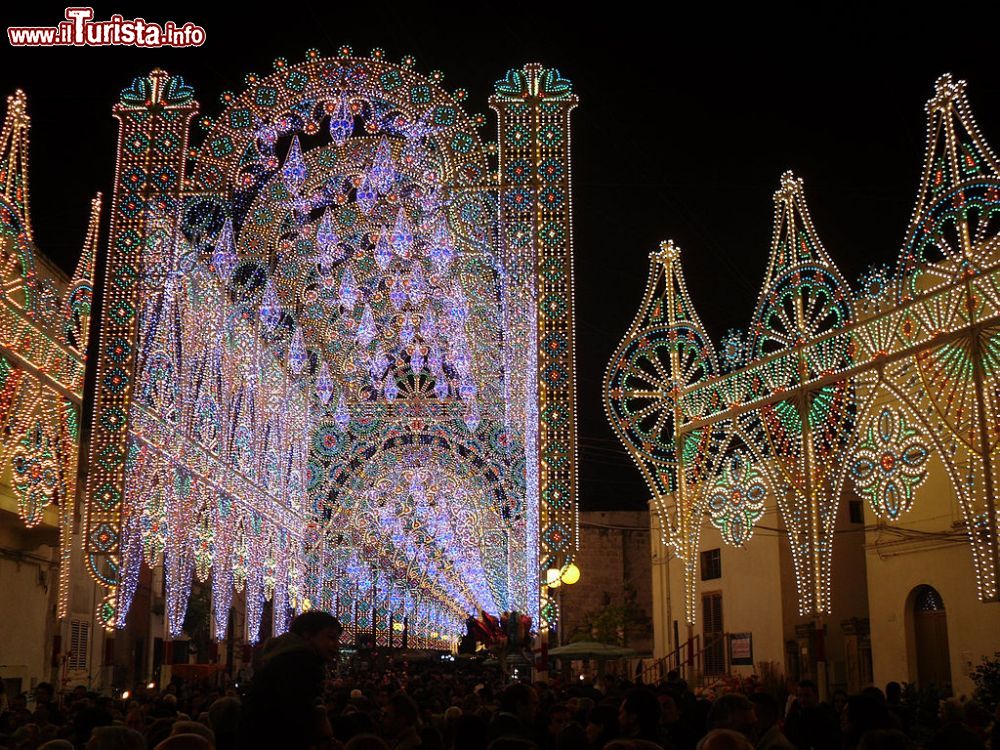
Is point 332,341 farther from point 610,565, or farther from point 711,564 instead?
point 610,565

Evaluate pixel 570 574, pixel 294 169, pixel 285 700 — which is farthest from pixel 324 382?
pixel 285 700

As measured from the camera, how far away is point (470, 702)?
10.3 meters

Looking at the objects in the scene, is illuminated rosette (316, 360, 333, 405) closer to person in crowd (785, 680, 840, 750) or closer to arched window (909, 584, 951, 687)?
arched window (909, 584, 951, 687)

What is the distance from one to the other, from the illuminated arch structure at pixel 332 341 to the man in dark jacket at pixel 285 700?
388 inches

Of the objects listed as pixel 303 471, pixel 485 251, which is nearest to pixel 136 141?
pixel 485 251

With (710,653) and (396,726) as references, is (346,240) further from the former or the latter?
(396,726)

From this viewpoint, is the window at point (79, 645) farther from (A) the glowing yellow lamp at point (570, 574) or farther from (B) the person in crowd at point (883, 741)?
(B) the person in crowd at point (883, 741)

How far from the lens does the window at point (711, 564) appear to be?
29141 millimetres

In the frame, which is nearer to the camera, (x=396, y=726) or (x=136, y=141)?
(x=396, y=726)

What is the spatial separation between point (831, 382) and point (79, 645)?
17.8m

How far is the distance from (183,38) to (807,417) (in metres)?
10.1

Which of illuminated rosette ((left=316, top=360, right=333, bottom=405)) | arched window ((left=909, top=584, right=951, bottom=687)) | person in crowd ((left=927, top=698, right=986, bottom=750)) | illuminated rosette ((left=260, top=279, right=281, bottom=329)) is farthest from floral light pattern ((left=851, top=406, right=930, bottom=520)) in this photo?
illuminated rosette ((left=316, top=360, right=333, bottom=405))

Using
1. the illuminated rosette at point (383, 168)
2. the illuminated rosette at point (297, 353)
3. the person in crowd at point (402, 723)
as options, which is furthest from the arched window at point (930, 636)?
the person in crowd at point (402, 723)

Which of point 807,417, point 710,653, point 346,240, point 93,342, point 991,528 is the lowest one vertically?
point 710,653
